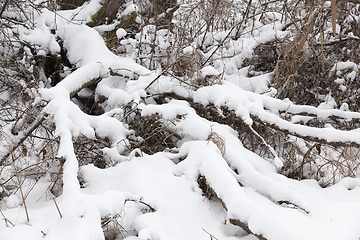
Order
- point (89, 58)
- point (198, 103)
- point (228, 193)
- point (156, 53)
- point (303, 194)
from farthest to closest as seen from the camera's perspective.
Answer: point (156, 53)
point (89, 58)
point (198, 103)
point (303, 194)
point (228, 193)

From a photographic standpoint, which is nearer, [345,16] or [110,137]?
[110,137]

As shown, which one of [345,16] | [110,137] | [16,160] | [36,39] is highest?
[345,16]

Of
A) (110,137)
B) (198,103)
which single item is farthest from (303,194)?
(110,137)

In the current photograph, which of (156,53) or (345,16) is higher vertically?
(345,16)

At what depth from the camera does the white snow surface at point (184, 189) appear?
191cm

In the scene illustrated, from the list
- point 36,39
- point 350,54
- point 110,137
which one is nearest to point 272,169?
point 110,137

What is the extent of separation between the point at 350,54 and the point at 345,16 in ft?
1.97

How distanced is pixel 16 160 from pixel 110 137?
93cm

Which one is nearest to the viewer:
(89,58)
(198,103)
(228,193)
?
(228,193)

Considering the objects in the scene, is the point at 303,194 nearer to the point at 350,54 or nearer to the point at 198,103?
the point at 198,103

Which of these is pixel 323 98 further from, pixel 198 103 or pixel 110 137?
pixel 110 137

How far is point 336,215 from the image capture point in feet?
7.20

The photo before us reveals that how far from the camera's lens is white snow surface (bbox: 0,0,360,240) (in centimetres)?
191

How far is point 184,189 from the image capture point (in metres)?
2.45
